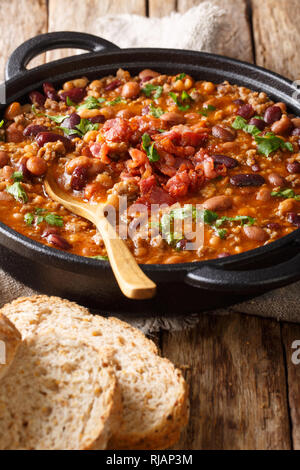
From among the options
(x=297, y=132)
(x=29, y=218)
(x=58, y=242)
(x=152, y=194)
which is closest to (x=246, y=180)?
(x=152, y=194)

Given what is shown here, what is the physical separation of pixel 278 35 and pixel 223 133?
2.64 meters

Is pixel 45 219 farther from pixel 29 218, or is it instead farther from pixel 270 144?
pixel 270 144

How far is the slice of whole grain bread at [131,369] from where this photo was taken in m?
3.44

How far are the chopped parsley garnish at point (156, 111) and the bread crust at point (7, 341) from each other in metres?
2.30

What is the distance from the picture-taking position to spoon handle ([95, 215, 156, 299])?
345 cm

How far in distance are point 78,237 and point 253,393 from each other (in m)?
1.50

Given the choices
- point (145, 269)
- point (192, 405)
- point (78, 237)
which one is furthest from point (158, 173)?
point (192, 405)

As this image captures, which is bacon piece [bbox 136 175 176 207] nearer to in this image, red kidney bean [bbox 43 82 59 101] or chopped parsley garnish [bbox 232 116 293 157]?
chopped parsley garnish [bbox 232 116 293 157]

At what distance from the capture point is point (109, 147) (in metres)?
4.78

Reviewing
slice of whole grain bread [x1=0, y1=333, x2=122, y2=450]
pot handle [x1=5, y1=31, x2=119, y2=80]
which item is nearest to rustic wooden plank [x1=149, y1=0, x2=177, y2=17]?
pot handle [x1=5, y1=31, x2=119, y2=80]

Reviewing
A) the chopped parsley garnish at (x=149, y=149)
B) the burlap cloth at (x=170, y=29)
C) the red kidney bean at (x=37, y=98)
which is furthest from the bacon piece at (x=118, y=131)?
the burlap cloth at (x=170, y=29)

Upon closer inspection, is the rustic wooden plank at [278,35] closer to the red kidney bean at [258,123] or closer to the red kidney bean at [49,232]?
the red kidney bean at [258,123]

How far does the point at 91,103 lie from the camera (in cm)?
541

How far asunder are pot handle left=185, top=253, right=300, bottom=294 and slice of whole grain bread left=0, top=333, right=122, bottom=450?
693mm
